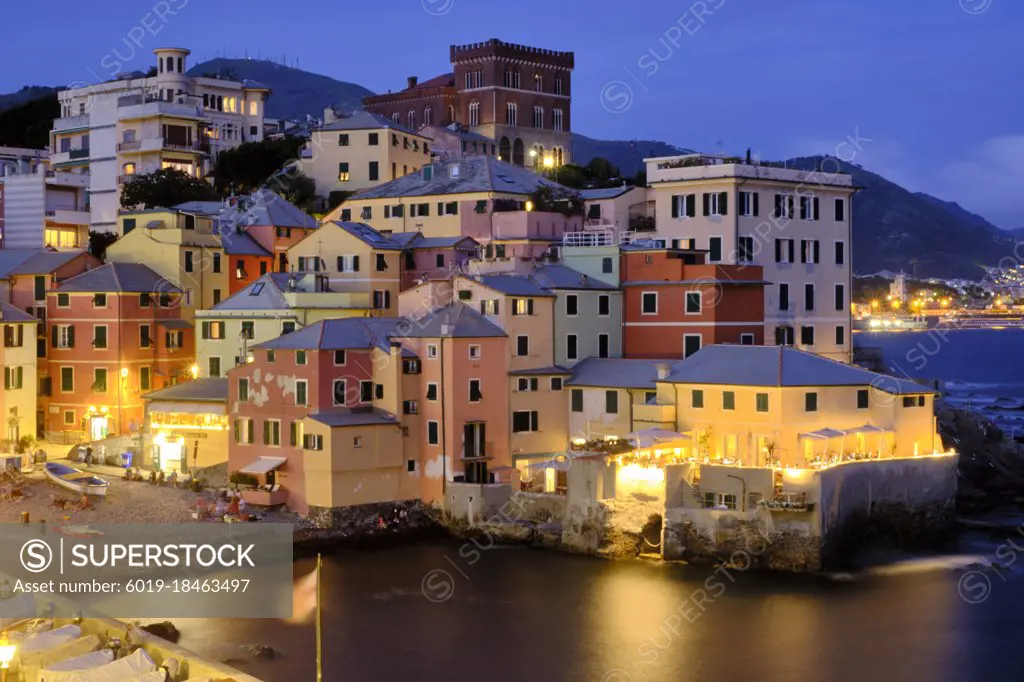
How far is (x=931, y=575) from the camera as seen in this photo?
4431cm

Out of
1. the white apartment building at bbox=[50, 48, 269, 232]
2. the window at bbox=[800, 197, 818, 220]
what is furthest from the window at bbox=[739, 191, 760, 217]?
the white apartment building at bbox=[50, 48, 269, 232]

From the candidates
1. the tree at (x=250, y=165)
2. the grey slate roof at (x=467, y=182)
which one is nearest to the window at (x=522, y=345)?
the grey slate roof at (x=467, y=182)

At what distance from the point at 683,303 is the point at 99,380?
79.7 feet

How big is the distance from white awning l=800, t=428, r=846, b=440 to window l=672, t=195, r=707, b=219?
15664 millimetres

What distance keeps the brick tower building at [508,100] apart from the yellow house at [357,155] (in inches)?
761

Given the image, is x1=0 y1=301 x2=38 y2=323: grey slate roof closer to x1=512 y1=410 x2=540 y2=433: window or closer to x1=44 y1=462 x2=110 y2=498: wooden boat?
x1=44 y1=462 x2=110 y2=498: wooden boat

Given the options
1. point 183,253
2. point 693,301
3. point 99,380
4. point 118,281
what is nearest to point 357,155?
point 183,253

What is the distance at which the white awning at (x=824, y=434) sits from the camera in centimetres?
4649

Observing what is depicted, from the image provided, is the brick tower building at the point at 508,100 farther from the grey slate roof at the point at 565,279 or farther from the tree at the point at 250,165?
the grey slate roof at the point at 565,279

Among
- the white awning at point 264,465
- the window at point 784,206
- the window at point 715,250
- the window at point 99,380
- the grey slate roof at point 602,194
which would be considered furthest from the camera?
the grey slate roof at point 602,194

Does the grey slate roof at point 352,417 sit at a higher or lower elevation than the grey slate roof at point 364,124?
lower

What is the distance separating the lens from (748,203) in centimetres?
5953

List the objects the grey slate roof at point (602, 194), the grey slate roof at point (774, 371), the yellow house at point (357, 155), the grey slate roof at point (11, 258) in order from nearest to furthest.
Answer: the grey slate roof at point (774, 371) < the grey slate roof at point (11, 258) < the grey slate roof at point (602, 194) < the yellow house at point (357, 155)

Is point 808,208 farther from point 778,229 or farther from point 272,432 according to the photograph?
point 272,432
